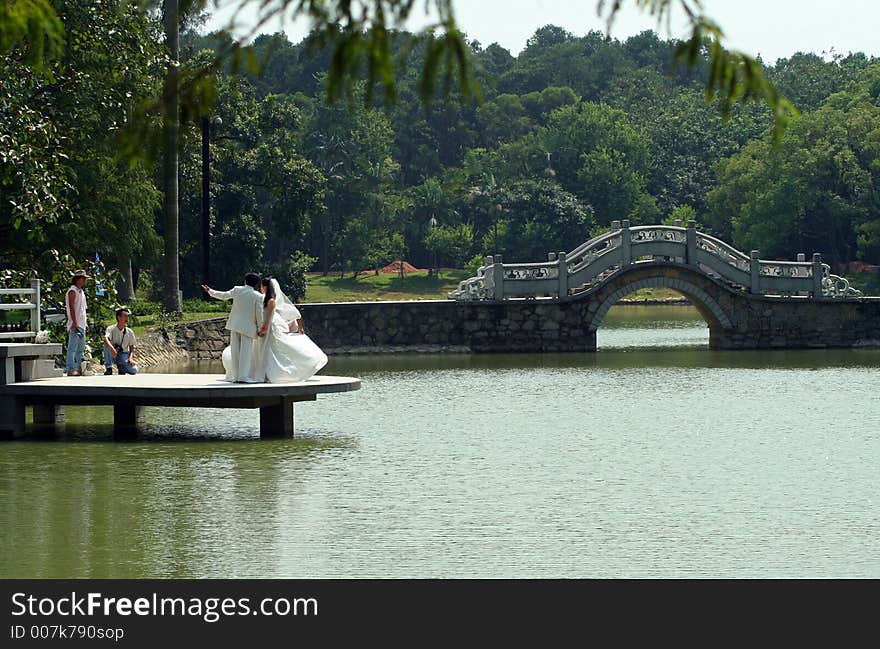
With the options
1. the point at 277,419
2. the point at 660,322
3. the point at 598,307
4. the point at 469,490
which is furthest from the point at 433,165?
the point at 469,490

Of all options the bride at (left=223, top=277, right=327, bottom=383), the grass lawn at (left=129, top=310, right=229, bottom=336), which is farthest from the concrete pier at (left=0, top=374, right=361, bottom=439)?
the grass lawn at (left=129, top=310, right=229, bottom=336)

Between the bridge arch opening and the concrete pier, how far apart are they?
62.2 ft

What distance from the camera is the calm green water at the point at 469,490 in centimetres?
1199

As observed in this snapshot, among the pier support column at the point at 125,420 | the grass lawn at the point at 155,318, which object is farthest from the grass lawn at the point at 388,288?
the pier support column at the point at 125,420

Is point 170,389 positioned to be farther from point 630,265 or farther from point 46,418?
point 630,265

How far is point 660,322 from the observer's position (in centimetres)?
5388

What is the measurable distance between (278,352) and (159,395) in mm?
1425

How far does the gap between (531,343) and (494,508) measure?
78.8 ft

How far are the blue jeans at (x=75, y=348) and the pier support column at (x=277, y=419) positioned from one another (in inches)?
123

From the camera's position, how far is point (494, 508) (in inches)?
563

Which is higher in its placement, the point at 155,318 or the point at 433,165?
the point at 433,165
